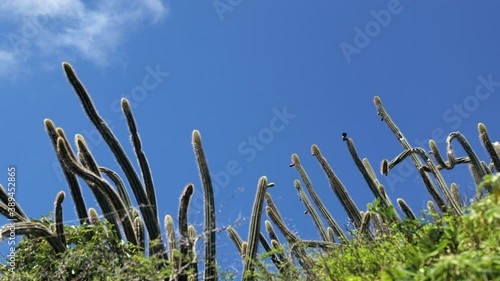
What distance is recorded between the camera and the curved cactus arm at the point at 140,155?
20.8 feet

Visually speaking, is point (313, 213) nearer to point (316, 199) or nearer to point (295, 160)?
point (316, 199)

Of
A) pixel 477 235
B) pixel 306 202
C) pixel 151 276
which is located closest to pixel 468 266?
pixel 477 235

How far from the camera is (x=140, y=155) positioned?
6.45 meters

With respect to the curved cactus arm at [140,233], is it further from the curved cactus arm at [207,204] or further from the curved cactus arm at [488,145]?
the curved cactus arm at [488,145]

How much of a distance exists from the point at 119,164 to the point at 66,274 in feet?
5.02

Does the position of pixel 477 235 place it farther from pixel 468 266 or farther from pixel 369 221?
pixel 369 221

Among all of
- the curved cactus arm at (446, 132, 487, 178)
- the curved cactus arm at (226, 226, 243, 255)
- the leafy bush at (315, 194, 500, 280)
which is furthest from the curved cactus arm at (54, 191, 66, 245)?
the curved cactus arm at (446, 132, 487, 178)

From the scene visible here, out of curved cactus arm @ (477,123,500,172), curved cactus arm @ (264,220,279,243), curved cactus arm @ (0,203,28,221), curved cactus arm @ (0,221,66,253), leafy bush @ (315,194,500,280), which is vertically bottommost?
leafy bush @ (315,194,500,280)

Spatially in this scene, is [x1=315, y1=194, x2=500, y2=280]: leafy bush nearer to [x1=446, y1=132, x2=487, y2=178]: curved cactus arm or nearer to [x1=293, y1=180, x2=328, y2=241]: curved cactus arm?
[x1=293, y1=180, x2=328, y2=241]: curved cactus arm

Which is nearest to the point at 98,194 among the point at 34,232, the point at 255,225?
the point at 34,232

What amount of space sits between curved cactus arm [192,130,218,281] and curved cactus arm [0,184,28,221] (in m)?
2.10

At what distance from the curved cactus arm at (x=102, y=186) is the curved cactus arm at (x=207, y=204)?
0.86m

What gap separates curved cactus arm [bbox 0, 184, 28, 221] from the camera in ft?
20.1

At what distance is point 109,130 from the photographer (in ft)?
20.6
